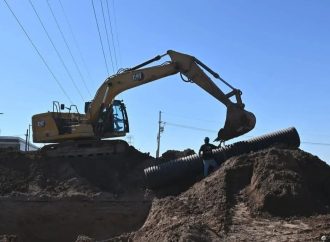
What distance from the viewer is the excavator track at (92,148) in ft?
82.1

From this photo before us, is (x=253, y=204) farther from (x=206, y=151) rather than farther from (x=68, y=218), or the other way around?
(x=68, y=218)

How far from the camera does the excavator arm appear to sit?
20594 millimetres

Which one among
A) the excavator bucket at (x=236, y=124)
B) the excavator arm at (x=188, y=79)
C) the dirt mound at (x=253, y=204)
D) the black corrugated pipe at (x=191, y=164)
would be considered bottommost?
the dirt mound at (x=253, y=204)

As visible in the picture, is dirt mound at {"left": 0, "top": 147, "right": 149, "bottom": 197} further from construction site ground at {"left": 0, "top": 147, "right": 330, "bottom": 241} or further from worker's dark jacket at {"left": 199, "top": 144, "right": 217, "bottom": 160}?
worker's dark jacket at {"left": 199, "top": 144, "right": 217, "bottom": 160}

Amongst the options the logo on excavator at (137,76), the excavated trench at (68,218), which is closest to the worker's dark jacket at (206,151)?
Answer: the excavated trench at (68,218)

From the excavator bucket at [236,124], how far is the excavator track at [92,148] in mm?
6105

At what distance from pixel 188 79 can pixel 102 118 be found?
4587 millimetres

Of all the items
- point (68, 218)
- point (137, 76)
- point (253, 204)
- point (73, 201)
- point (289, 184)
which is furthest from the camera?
point (137, 76)

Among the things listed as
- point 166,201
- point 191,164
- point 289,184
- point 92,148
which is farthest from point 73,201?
point 289,184

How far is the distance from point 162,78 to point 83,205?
6.96 m

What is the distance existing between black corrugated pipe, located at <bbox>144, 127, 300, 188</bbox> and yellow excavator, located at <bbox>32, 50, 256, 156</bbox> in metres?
4.12

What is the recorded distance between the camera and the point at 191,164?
713 inches

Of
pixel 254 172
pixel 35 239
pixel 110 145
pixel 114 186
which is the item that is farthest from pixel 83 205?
pixel 254 172

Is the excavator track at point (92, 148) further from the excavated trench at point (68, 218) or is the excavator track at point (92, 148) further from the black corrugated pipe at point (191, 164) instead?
the black corrugated pipe at point (191, 164)
